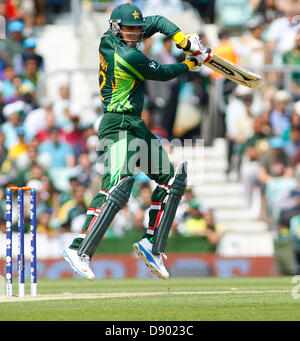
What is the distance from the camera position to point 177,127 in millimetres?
16516

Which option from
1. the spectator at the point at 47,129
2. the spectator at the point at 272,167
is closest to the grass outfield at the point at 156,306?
the spectator at the point at 272,167

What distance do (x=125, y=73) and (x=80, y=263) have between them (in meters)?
1.81

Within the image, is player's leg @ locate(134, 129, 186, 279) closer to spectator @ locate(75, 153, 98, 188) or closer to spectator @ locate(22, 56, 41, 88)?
spectator @ locate(75, 153, 98, 188)

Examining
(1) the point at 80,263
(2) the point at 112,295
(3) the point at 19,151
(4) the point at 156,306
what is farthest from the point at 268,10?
(4) the point at 156,306

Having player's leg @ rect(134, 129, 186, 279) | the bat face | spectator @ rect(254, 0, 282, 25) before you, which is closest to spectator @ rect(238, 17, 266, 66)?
spectator @ rect(254, 0, 282, 25)

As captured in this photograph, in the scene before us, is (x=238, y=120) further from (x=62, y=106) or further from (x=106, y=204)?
(x=106, y=204)

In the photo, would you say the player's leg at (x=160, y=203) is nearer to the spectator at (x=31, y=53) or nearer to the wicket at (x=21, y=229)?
the wicket at (x=21, y=229)

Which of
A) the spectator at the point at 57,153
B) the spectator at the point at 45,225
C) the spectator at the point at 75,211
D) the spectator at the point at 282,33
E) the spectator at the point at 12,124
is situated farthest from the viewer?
the spectator at the point at 282,33

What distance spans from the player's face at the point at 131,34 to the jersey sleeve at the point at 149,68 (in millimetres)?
209

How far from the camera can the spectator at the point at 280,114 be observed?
16.4 meters

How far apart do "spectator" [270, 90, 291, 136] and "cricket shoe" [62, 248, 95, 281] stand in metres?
7.89

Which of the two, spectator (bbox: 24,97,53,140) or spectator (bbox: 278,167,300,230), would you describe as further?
spectator (bbox: 24,97,53,140)

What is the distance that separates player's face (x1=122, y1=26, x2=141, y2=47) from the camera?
30.2 ft

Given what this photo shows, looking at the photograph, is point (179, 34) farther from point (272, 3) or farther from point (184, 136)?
point (272, 3)
